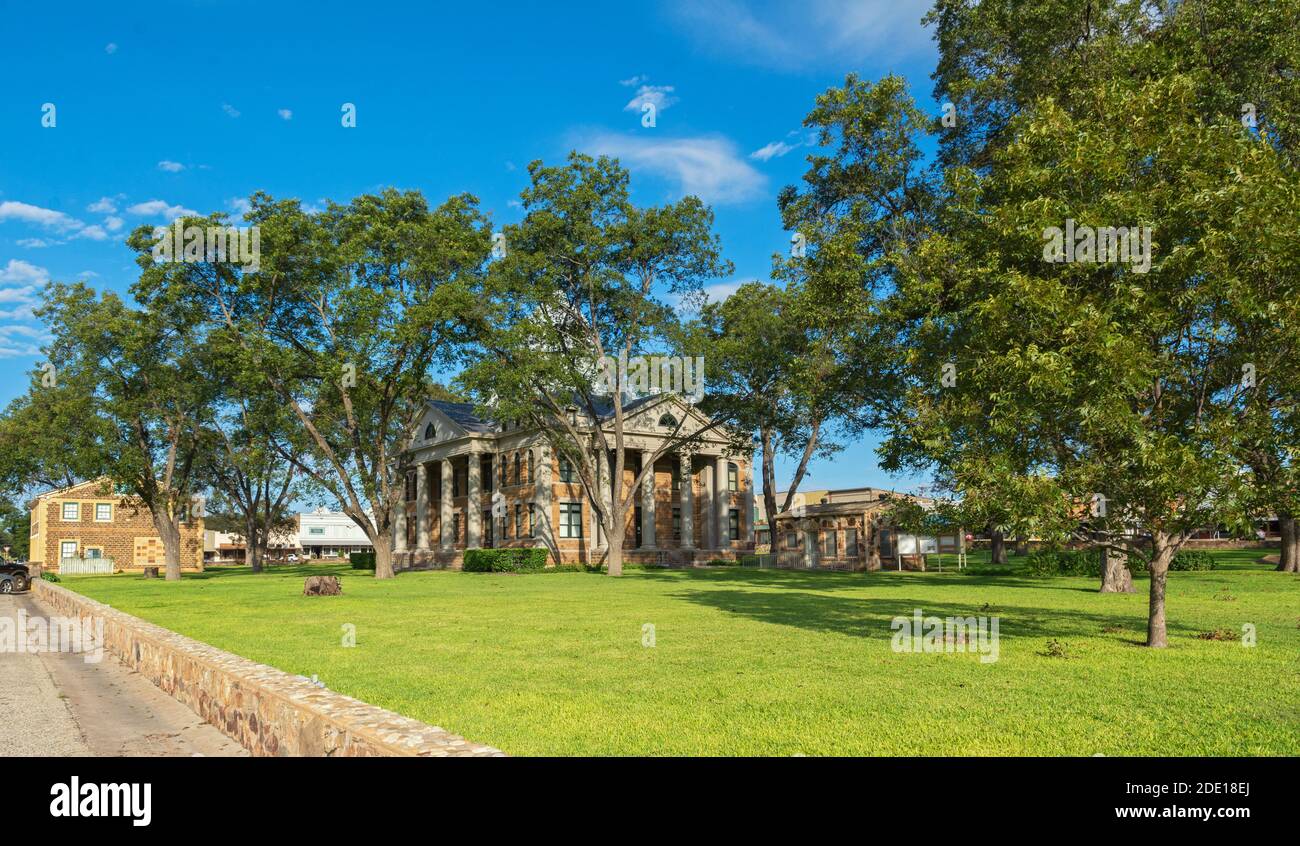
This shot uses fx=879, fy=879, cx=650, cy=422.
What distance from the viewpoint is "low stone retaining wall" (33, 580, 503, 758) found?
614 centimetres

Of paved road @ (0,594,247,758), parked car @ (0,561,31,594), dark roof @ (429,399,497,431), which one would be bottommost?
parked car @ (0,561,31,594)

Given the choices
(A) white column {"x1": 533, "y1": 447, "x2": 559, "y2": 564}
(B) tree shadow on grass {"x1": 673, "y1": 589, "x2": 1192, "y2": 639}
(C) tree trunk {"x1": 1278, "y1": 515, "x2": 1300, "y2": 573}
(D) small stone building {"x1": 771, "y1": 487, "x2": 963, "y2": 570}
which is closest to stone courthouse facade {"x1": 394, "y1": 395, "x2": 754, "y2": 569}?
(A) white column {"x1": 533, "y1": 447, "x2": 559, "y2": 564}

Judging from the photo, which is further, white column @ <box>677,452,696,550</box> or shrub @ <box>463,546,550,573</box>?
white column @ <box>677,452,696,550</box>

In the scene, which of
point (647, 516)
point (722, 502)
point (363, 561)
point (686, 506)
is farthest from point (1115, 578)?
point (363, 561)

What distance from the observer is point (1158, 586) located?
44.1 ft

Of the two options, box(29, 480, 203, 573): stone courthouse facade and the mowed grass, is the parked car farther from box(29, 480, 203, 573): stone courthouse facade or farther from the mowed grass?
box(29, 480, 203, 573): stone courthouse facade

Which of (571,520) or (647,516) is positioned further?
(647,516)

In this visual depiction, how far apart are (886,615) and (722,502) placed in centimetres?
4384

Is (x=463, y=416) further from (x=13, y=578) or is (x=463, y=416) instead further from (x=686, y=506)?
(x=13, y=578)

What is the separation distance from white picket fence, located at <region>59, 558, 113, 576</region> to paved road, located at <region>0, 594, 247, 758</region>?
63.8 meters

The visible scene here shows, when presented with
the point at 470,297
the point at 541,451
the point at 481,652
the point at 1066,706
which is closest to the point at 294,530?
the point at 541,451

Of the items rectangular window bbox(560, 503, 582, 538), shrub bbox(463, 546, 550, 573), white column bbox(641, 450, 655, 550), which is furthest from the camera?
white column bbox(641, 450, 655, 550)
